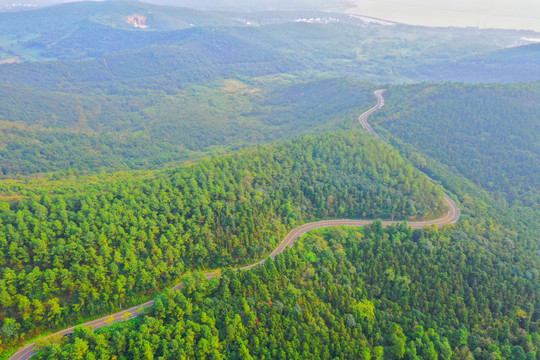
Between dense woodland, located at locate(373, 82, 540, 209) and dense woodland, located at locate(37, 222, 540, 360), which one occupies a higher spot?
dense woodland, located at locate(373, 82, 540, 209)

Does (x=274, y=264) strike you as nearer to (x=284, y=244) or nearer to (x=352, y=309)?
(x=284, y=244)

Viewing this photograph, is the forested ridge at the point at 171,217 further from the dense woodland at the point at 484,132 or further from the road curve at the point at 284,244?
the dense woodland at the point at 484,132

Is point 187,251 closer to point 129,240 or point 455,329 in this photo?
point 129,240

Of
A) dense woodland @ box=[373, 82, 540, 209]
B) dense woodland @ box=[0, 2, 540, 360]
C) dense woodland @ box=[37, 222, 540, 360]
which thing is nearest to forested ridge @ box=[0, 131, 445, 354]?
dense woodland @ box=[0, 2, 540, 360]

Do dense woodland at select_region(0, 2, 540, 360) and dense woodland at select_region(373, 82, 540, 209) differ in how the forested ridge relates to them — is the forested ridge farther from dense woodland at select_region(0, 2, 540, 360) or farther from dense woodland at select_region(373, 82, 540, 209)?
dense woodland at select_region(373, 82, 540, 209)

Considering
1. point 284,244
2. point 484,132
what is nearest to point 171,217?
point 284,244

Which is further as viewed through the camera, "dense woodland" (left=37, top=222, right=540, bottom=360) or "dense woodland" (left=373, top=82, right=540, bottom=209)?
"dense woodland" (left=373, top=82, right=540, bottom=209)
